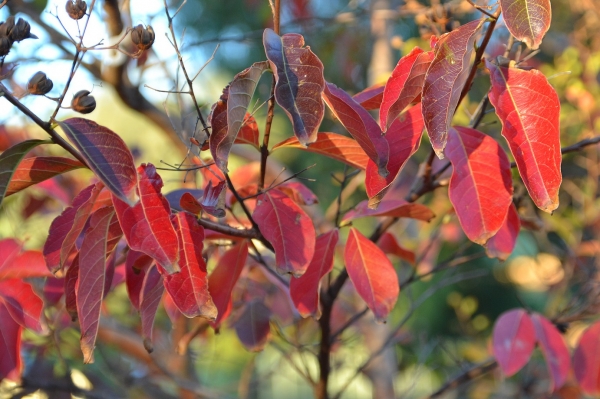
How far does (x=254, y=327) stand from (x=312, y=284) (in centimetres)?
25

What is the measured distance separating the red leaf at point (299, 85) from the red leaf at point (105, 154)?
164mm

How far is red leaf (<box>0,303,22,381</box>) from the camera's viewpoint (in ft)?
2.48

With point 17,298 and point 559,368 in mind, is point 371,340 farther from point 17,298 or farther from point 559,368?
point 17,298

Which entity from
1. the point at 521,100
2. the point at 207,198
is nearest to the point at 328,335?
the point at 207,198

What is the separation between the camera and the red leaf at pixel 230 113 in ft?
1.72

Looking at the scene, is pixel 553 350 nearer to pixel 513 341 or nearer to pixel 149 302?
pixel 513 341

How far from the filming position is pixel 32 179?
0.61 m

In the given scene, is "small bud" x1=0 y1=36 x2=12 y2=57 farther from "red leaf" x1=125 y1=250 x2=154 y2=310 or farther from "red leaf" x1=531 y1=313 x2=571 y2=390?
"red leaf" x1=531 y1=313 x2=571 y2=390

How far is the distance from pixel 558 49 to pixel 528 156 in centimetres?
265

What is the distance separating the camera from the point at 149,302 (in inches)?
26.4

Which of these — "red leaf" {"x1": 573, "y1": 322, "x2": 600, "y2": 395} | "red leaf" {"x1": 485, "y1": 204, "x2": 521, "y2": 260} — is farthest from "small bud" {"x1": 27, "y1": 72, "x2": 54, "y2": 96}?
"red leaf" {"x1": 573, "y1": 322, "x2": 600, "y2": 395}

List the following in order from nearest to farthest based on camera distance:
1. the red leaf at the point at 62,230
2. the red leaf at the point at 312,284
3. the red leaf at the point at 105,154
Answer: the red leaf at the point at 105,154 → the red leaf at the point at 62,230 → the red leaf at the point at 312,284

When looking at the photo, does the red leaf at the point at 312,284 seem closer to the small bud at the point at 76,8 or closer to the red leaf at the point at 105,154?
the red leaf at the point at 105,154

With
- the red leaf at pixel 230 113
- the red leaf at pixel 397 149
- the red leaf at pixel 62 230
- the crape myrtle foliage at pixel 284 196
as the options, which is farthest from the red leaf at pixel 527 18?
the red leaf at pixel 62 230
